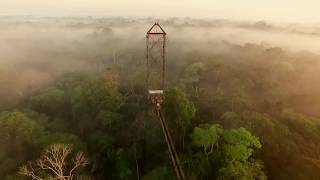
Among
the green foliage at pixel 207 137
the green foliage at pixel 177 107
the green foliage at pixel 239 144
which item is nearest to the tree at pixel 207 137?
the green foliage at pixel 207 137

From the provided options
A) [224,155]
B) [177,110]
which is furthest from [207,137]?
[177,110]

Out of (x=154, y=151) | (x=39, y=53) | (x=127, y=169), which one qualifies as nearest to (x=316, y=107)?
(x=154, y=151)

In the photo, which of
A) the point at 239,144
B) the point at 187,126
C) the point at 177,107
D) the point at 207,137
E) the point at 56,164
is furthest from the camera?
the point at 187,126

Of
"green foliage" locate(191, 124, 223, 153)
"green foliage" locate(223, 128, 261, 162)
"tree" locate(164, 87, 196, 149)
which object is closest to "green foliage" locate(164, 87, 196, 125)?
"tree" locate(164, 87, 196, 149)

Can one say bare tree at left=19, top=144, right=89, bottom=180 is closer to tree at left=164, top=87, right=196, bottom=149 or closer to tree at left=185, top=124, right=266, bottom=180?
tree at left=185, top=124, right=266, bottom=180

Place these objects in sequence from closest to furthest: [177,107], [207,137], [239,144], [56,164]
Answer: [56,164]
[239,144]
[207,137]
[177,107]

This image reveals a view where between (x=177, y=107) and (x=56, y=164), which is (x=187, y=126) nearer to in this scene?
(x=177, y=107)

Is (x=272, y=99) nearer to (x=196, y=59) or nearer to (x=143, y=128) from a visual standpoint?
(x=143, y=128)

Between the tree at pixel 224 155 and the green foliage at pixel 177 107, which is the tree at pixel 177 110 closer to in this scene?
the green foliage at pixel 177 107

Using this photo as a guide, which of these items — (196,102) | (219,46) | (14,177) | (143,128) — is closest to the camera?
(14,177)
